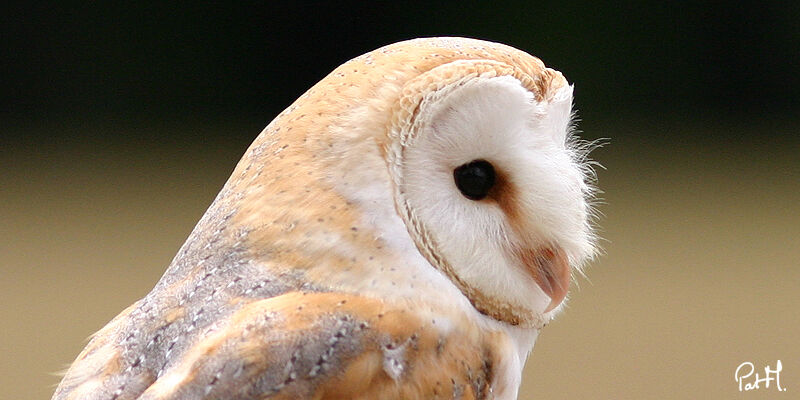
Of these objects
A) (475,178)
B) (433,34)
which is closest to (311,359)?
(475,178)

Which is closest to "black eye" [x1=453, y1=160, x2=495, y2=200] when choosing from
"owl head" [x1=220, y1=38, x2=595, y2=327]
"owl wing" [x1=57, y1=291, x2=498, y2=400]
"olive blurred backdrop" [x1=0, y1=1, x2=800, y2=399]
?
"owl head" [x1=220, y1=38, x2=595, y2=327]

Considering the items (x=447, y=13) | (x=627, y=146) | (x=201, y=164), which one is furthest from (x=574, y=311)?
(x=201, y=164)

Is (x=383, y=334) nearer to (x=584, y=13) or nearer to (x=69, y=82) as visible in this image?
(x=584, y=13)

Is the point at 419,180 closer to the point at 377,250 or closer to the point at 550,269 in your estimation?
the point at 377,250

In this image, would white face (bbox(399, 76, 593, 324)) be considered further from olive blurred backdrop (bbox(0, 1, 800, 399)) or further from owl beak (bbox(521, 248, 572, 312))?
olive blurred backdrop (bbox(0, 1, 800, 399))

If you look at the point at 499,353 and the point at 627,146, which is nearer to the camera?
the point at 499,353
